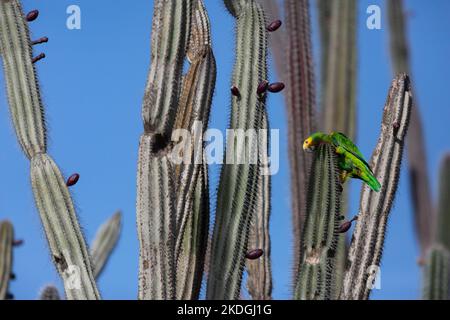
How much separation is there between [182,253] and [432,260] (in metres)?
3.27

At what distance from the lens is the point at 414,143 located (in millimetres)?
10609

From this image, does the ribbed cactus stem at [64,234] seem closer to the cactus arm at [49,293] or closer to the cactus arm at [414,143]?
the cactus arm at [49,293]

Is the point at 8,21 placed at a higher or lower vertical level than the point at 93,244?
higher

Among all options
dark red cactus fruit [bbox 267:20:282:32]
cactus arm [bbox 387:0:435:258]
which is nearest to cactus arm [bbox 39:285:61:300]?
dark red cactus fruit [bbox 267:20:282:32]

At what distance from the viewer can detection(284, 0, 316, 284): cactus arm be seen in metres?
6.63

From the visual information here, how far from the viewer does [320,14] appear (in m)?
8.55

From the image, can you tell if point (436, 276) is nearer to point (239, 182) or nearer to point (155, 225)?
point (239, 182)

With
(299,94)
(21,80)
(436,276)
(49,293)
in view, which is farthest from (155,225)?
(436,276)

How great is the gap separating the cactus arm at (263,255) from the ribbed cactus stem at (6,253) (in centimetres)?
191

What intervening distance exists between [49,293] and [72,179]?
5.61 feet

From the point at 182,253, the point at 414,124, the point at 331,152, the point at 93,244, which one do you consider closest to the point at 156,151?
the point at 182,253

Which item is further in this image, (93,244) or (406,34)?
(406,34)

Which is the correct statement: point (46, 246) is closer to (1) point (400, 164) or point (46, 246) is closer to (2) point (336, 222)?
(2) point (336, 222)

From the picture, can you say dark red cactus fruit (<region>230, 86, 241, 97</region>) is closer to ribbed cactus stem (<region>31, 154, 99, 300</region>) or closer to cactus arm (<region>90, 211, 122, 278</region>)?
ribbed cactus stem (<region>31, 154, 99, 300</region>)
